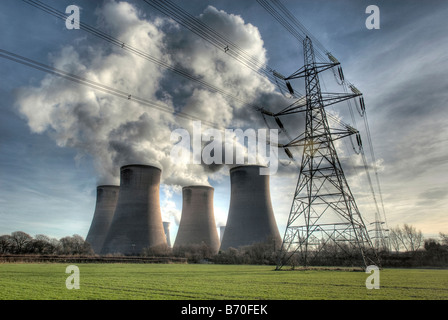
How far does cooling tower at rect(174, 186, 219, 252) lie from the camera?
109 ft

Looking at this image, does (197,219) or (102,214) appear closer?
(102,214)

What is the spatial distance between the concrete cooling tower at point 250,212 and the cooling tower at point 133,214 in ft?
24.3

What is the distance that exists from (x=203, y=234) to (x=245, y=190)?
319 inches

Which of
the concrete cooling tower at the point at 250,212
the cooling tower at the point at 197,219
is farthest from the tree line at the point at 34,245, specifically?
the concrete cooling tower at the point at 250,212

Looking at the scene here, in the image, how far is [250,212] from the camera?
28.0 meters

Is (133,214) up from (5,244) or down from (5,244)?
up

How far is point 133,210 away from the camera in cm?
2605

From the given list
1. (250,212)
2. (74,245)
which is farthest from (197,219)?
(74,245)

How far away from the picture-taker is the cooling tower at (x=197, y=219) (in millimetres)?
33094

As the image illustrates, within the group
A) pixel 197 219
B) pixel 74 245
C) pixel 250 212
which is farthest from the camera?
pixel 74 245

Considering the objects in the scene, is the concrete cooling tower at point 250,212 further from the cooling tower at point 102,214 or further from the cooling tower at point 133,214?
the cooling tower at point 102,214

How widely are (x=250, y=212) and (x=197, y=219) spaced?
7928 millimetres

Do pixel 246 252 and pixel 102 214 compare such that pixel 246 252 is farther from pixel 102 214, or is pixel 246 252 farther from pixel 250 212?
pixel 102 214

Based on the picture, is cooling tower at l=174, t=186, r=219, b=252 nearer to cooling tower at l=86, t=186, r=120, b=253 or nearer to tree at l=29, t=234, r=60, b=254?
cooling tower at l=86, t=186, r=120, b=253
